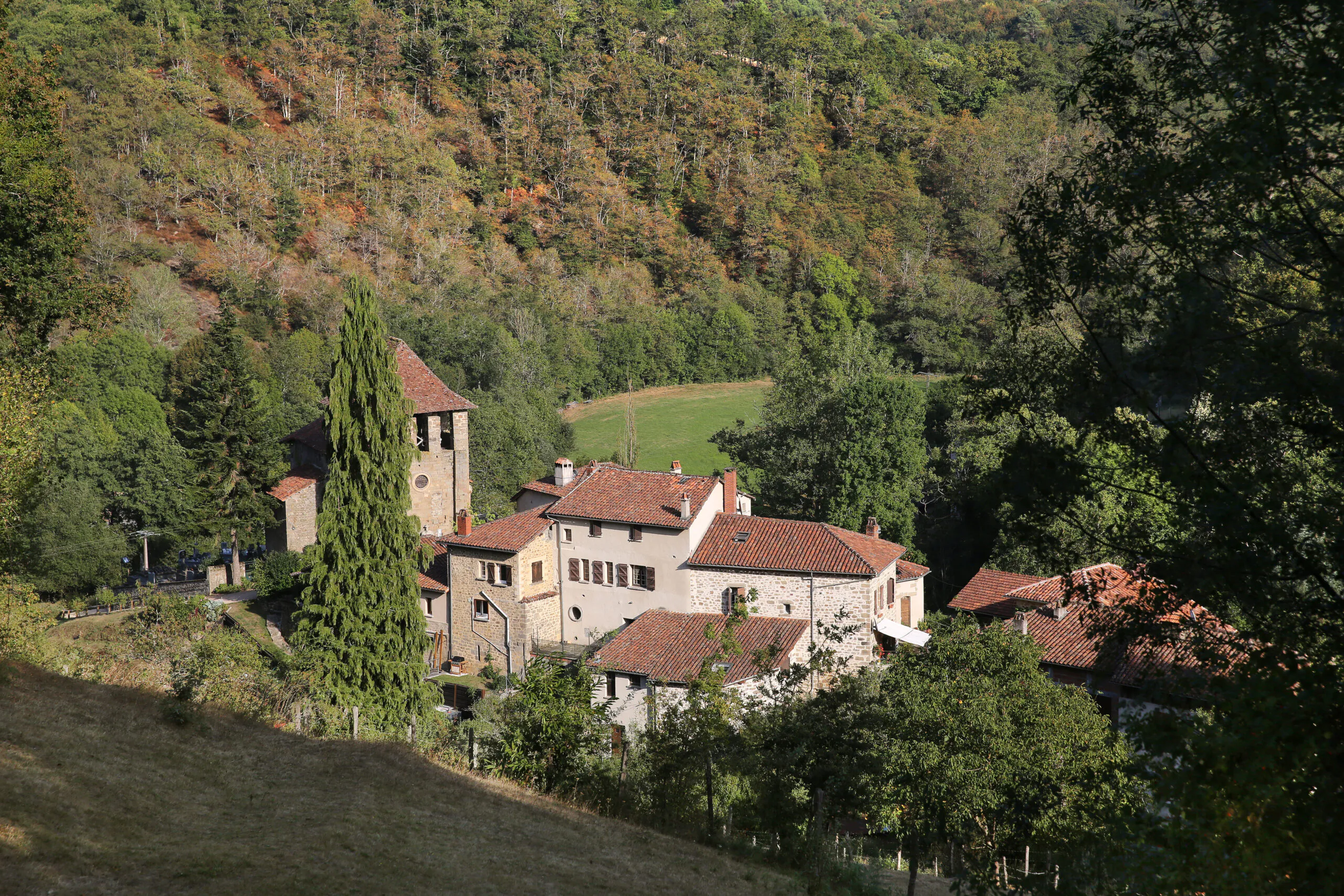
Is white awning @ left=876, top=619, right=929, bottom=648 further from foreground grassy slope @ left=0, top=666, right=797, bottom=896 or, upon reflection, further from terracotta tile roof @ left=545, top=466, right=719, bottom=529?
→ foreground grassy slope @ left=0, top=666, right=797, bottom=896

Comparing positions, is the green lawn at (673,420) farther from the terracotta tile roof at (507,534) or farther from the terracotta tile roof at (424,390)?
the terracotta tile roof at (507,534)

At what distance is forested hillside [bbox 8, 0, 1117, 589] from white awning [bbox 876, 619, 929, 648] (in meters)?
21.2

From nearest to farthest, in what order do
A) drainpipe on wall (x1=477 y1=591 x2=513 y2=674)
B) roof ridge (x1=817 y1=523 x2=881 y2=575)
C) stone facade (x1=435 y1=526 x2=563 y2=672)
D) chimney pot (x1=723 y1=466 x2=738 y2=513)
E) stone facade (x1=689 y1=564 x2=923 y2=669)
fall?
roof ridge (x1=817 y1=523 x2=881 y2=575) < stone facade (x1=689 y1=564 x2=923 y2=669) < drainpipe on wall (x1=477 y1=591 x2=513 y2=674) < stone facade (x1=435 y1=526 x2=563 y2=672) < chimney pot (x1=723 y1=466 x2=738 y2=513)

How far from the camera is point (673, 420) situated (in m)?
69.8

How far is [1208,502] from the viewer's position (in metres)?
7.18

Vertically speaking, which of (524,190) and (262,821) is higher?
(524,190)

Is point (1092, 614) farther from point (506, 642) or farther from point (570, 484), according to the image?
point (570, 484)

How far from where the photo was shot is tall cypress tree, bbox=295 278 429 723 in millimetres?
26266

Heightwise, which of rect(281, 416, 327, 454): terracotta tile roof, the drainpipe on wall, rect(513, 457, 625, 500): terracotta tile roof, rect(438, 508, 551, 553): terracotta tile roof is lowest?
the drainpipe on wall

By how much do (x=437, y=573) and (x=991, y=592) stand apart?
63.2 ft

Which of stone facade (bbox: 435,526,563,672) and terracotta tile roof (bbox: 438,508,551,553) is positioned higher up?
terracotta tile roof (bbox: 438,508,551,553)

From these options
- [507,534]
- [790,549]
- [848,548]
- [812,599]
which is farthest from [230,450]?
[848,548]

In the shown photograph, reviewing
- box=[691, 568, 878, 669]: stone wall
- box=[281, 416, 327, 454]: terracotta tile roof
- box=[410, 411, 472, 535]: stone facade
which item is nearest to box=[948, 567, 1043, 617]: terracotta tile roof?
box=[691, 568, 878, 669]: stone wall

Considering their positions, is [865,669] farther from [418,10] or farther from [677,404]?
[418,10]
